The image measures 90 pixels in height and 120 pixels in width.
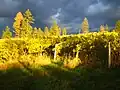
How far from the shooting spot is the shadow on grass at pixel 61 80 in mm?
11330

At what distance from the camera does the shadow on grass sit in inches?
446

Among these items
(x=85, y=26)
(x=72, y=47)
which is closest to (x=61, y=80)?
(x=72, y=47)

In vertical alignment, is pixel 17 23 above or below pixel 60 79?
above

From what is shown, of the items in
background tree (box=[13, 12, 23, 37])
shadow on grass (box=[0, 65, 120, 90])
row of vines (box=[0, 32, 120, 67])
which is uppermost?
background tree (box=[13, 12, 23, 37])

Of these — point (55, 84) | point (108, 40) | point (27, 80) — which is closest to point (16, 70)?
point (27, 80)

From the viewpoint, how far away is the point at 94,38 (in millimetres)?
20188

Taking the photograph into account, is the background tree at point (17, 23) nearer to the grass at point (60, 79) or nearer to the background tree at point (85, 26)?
the background tree at point (85, 26)

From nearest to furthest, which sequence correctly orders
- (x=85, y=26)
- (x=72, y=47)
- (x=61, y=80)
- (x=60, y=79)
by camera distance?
(x=61, y=80) < (x=60, y=79) < (x=72, y=47) < (x=85, y=26)

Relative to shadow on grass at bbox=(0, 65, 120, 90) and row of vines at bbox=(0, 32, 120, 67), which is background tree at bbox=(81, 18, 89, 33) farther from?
shadow on grass at bbox=(0, 65, 120, 90)

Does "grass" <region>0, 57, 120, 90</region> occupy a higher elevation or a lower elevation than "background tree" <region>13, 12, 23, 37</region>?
lower

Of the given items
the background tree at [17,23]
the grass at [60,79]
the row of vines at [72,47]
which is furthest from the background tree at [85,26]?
the grass at [60,79]

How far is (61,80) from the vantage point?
12.6 meters

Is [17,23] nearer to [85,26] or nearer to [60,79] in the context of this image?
[85,26]

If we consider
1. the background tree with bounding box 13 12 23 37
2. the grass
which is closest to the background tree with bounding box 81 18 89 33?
the background tree with bounding box 13 12 23 37
